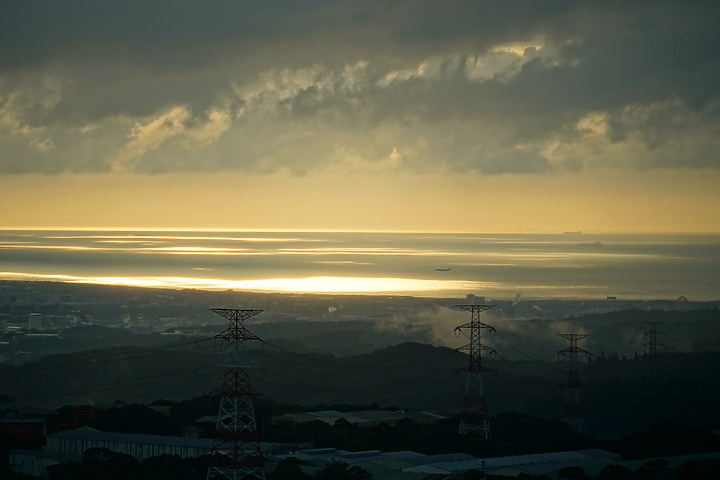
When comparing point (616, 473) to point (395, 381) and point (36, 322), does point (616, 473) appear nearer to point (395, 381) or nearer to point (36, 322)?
point (395, 381)

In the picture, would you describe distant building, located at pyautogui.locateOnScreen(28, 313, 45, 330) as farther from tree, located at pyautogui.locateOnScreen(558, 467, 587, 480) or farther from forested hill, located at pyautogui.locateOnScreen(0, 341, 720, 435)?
tree, located at pyautogui.locateOnScreen(558, 467, 587, 480)

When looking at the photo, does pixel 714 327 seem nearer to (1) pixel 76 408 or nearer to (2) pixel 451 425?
(2) pixel 451 425

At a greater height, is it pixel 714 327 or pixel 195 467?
pixel 714 327

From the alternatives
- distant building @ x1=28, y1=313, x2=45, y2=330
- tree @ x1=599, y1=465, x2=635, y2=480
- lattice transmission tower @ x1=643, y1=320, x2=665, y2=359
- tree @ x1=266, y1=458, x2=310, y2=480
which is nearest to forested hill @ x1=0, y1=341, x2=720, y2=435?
lattice transmission tower @ x1=643, y1=320, x2=665, y2=359

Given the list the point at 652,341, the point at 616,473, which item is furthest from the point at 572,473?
the point at 652,341

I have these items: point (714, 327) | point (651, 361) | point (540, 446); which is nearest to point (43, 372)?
point (651, 361)

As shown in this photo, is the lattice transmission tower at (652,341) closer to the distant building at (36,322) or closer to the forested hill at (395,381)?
the forested hill at (395,381)

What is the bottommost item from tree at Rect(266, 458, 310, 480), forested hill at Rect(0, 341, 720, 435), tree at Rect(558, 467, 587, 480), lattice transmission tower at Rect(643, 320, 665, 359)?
tree at Rect(266, 458, 310, 480)

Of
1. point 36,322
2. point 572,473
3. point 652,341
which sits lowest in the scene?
point 572,473

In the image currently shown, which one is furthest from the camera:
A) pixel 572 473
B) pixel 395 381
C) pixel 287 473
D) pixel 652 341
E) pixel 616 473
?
pixel 652 341
